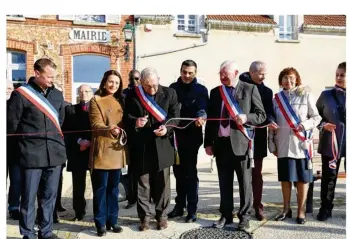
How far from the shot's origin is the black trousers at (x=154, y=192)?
3.96m

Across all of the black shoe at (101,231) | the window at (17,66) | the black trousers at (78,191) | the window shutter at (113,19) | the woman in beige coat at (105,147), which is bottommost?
the black shoe at (101,231)

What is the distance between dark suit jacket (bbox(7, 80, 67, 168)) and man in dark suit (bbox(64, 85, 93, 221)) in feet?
2.15

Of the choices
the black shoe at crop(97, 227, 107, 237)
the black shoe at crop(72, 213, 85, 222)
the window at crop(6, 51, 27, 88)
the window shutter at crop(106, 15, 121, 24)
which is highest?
the window shutter at crop(106, 15, 121, 24)

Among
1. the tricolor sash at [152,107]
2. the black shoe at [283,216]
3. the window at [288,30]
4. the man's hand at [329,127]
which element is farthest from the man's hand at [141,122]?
the window at [288,30]

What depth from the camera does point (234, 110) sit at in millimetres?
3832

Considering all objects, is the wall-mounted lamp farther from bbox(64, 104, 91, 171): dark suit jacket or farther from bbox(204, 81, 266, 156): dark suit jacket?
bbox(204, 81, 266, 156): dark suit jacket

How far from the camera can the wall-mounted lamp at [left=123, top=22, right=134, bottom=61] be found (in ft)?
37.1

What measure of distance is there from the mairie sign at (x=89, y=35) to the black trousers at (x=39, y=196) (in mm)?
8076

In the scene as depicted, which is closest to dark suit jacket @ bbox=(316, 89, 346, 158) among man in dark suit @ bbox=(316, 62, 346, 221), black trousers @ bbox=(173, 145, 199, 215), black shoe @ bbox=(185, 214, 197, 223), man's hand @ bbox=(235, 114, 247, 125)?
man in dark suit @ bbox=(316, 62, 346, 221)

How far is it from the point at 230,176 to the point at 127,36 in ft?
27.0

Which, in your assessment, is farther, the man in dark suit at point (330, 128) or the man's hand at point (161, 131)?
the man in dark suit at point (330, 128)

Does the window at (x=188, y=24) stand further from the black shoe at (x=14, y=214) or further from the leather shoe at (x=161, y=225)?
the leather shoe at (x=161, y=225)

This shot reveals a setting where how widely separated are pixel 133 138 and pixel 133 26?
8188mm

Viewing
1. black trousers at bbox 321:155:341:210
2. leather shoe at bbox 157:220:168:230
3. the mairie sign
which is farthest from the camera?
the mairie sign
